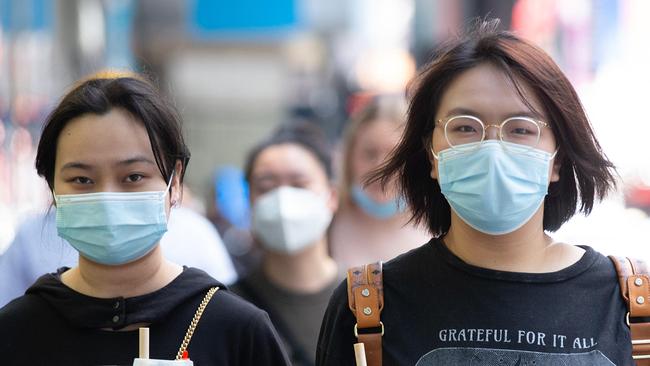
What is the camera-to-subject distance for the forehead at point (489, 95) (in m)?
2.82

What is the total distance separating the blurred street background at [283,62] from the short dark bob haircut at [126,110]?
272 mm

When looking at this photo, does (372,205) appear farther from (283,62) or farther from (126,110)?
(283,62)

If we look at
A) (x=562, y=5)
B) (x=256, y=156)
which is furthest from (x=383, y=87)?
(x=256, y=156)

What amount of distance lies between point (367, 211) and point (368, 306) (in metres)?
2.35

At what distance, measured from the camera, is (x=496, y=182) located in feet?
9.25

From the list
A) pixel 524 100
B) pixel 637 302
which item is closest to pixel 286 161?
pixel 524 100

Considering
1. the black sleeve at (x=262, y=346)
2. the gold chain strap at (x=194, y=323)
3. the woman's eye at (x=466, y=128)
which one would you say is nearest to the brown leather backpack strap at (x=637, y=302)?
the woman's eye at (x=466, y=128)

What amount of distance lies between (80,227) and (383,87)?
20205 mm

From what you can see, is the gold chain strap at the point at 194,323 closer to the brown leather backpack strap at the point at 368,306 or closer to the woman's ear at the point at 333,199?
the brown leather backpack strap at the point at 368,306

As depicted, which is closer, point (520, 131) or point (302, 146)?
point (520, 131)

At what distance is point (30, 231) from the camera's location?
4.12 metres

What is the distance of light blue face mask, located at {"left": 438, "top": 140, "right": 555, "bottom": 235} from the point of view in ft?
9.25

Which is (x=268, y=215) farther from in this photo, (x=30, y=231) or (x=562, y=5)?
(x=562, y=5)

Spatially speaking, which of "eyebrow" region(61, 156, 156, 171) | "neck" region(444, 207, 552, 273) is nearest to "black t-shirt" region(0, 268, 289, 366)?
"eyebrow" region(61, 156, 156, 171)
